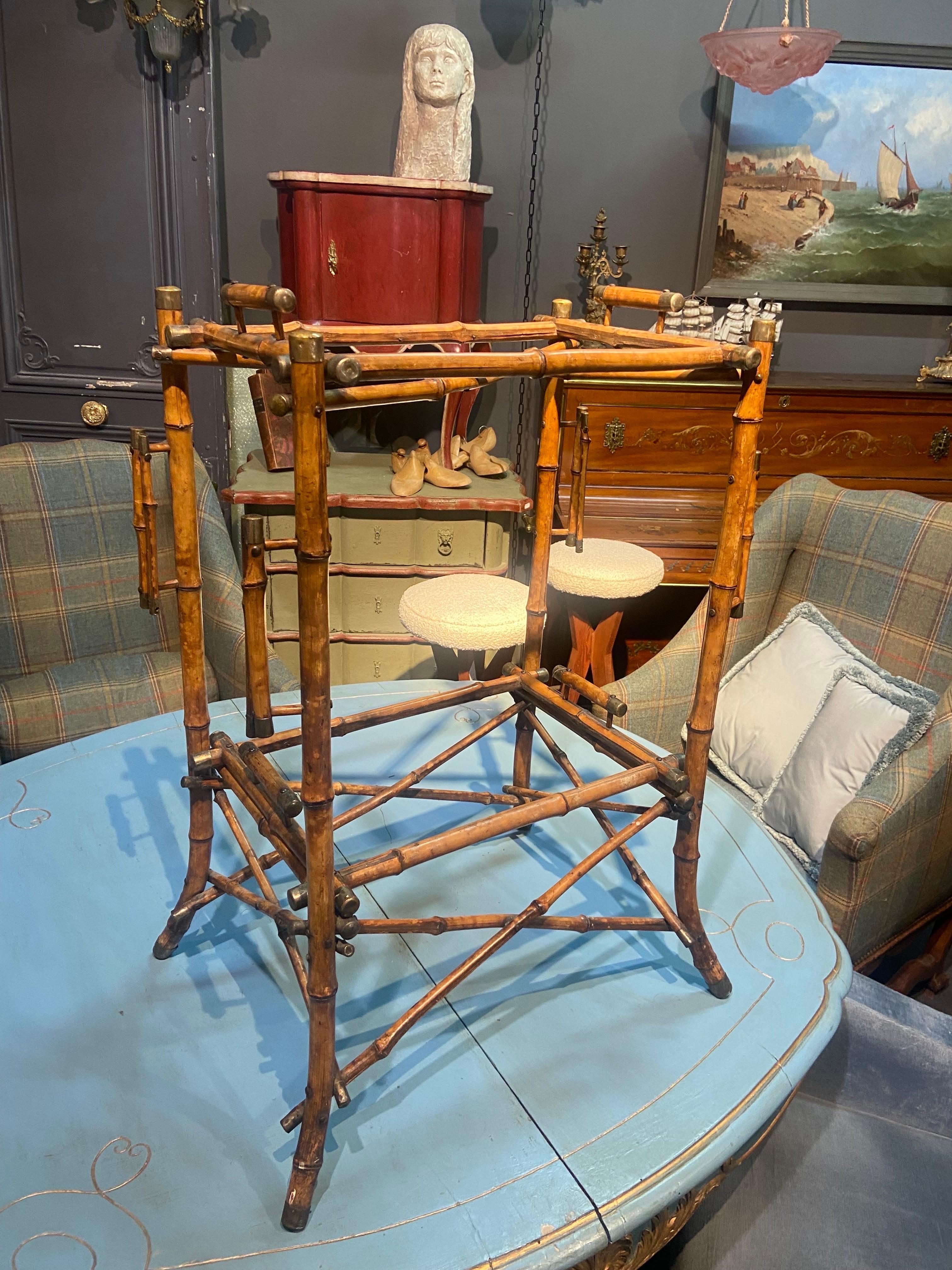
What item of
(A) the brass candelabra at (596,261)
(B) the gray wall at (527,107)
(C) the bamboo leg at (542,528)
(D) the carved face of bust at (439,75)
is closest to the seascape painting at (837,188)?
(B) the gray wall at (527,107)

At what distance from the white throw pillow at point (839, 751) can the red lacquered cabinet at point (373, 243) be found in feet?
6.85

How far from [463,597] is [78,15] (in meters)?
3.09

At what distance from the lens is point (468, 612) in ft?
6.52

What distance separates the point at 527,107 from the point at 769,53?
40.6 inches

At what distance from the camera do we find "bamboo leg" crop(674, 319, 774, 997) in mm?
1328

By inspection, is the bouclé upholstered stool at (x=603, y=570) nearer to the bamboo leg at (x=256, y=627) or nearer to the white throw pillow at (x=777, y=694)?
the white throw pillow at (x=777, y=694)

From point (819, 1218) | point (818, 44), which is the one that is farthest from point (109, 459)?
point (818, 44)

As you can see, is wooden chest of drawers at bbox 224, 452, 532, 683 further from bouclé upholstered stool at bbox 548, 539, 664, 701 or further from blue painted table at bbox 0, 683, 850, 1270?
blue painted table at bbox 0, 683, 850, 1270

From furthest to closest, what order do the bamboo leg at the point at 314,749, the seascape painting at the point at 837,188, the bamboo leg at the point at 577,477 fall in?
the seascape painting at the point at 837,188
the bamboo leg at the point at 577,477
the bamboo leg at the point at 314,749

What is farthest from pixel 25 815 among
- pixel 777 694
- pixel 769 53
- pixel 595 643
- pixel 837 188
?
pixel 837 188

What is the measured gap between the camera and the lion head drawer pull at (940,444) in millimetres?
3584

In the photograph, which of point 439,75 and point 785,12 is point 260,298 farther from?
point 785,12

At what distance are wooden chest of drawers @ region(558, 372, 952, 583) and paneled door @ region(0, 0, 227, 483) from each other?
5.39 ft

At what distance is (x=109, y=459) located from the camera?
2596 mm
